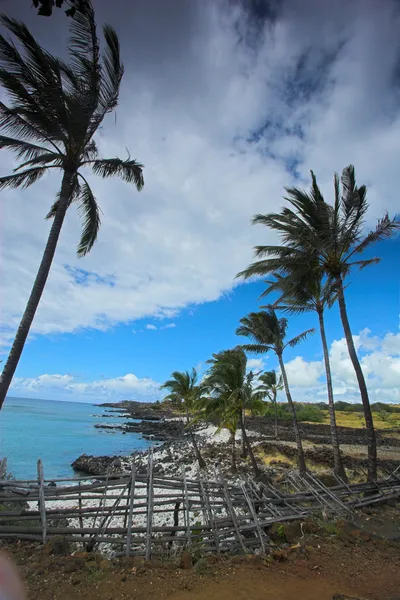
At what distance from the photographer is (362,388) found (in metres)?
11.0

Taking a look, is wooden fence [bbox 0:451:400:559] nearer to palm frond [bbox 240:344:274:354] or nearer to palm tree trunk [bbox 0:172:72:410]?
palm tree trunk [bbox 0:172:72:410]

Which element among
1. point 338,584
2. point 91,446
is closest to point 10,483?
point 338,584

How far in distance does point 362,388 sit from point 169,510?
24.6 feet

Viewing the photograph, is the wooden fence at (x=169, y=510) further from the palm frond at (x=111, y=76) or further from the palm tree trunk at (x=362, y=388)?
the palm frond at (x=111, y=76)

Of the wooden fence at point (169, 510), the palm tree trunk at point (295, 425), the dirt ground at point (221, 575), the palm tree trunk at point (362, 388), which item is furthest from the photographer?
the palm tree trunk at point (295, 425)

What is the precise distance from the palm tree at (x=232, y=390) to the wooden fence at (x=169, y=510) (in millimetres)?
5480

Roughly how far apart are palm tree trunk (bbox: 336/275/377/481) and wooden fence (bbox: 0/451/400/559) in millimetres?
606

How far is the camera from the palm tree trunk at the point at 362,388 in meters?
10.4

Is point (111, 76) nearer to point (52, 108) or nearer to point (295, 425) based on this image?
point (52, 108)

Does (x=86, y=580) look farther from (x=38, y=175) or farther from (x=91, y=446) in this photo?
(x=91, y=446)

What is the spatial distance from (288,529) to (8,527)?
228 inches

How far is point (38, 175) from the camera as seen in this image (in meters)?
8.55

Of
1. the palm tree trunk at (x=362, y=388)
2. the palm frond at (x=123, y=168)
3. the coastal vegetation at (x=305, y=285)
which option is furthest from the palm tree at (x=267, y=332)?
the palm frond at (x=123, y=168)

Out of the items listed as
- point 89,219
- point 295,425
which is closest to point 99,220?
point 89,219
